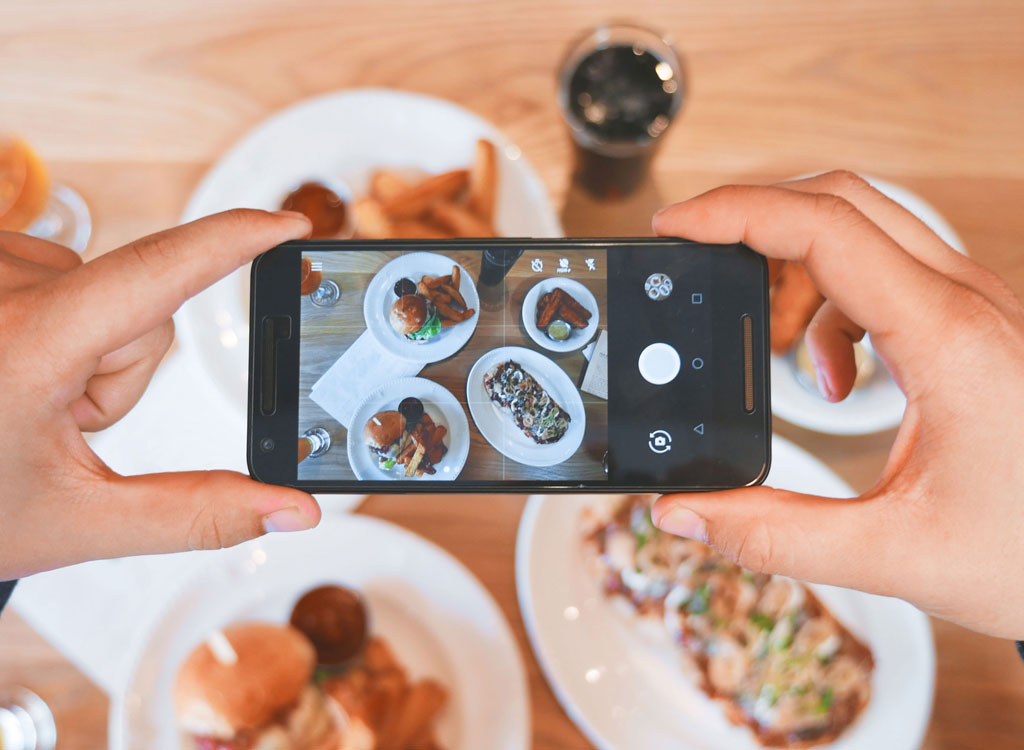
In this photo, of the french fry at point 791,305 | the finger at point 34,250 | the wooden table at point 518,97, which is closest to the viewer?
the finger at point 34,250

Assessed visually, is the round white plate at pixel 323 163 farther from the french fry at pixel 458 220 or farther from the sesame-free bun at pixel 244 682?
the sesame-free bun at pixel 244 682

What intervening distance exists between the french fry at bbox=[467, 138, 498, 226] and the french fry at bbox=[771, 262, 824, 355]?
0.35 meters

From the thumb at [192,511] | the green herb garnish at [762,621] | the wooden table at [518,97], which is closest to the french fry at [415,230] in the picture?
the wooden table at [518,97]

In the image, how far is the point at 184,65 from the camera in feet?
3.13

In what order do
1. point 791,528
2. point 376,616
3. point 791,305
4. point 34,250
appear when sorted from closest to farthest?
point 791,528 → point 34,250 → point 791,305 → point 376,616

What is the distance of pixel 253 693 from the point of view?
824 millimetres

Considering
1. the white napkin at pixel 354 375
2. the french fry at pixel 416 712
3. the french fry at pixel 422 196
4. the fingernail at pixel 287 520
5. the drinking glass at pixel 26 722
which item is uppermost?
the french fry at pixel 422 196

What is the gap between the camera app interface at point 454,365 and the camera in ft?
1.94

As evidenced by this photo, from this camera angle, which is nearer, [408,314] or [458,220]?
[408,314]

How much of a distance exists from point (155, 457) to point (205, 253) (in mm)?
442

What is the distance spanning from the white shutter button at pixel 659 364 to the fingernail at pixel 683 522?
11 cm

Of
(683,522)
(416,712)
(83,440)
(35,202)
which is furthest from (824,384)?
(35,202)

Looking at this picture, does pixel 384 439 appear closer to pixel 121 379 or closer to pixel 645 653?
pixel 121 379

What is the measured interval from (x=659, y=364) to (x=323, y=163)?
0.56 metres
